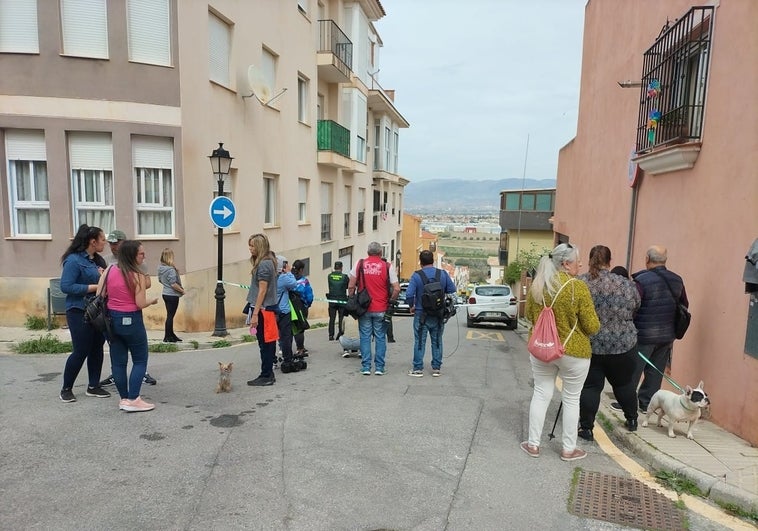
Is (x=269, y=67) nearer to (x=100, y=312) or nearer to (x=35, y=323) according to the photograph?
(x=35, y=323)

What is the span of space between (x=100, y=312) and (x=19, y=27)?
7817 mm

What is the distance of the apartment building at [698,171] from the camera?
4.87 metres

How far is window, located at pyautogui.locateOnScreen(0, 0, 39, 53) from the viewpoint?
31.4ft

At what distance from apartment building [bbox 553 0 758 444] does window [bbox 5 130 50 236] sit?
426 inches

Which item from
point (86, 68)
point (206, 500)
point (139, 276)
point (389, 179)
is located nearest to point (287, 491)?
point (206, 500)

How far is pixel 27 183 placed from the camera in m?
10.1

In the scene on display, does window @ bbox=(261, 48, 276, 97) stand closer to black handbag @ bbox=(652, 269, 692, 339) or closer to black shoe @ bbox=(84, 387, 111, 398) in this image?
black shoe @ bbox=(84, 387, 111, 398)

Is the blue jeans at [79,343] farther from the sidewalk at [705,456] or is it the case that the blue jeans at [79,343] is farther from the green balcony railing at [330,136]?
the green balcony railing at [330,136]

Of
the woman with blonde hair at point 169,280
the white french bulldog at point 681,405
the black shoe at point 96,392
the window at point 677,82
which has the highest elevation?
the window at point 677,82

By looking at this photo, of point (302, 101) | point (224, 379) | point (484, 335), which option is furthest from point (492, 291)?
point (224, 379)

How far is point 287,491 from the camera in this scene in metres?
3.69

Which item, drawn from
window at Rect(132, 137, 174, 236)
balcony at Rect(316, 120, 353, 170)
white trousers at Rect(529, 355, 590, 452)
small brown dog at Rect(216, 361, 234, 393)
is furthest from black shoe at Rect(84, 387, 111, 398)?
balcony at Rect(316, 120, 353, 170)

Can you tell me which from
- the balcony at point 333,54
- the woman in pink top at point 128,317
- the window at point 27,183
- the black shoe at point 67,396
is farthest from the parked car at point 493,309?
the black shoe at point 67,396

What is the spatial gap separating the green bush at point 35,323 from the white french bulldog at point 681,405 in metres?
10.5
